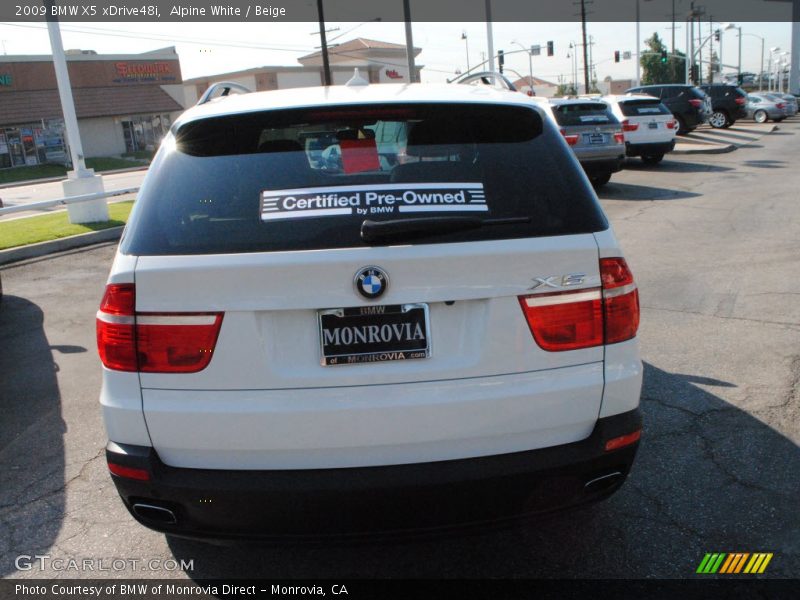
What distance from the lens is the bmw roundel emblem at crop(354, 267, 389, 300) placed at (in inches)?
95.0

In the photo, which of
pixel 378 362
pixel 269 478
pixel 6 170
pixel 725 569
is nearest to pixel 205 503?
pixel 269 478

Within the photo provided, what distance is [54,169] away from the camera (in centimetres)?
4494

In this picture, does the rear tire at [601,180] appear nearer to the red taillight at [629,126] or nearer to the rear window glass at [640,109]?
the red taillight at [629,126]

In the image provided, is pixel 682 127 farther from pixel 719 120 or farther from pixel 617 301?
pixel 617 301

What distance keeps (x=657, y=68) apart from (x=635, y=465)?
113 metres

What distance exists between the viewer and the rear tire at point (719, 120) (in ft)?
105

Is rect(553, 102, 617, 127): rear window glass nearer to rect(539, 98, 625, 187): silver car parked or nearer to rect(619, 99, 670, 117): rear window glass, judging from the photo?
rect(539, 98, 625, 187): silver car parked

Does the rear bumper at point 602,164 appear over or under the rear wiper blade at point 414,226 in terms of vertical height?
under

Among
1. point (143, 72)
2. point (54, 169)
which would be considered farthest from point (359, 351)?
point (143, 72)

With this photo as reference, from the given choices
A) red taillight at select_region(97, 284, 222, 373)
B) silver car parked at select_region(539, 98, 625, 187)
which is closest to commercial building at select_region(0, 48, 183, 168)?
silver car parked at select_region(539, 98, 625, 187)

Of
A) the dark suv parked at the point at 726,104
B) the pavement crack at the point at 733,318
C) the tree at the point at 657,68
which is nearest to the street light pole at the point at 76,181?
the pavement crack at the point at 733,318

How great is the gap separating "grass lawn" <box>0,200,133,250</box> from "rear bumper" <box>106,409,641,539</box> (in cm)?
957

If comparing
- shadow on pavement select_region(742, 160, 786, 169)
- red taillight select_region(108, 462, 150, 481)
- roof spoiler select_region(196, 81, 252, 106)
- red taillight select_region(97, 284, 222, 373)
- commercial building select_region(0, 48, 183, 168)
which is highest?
commercial building select_region(0, 48, 183, 168)

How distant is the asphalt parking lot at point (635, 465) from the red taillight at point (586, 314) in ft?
2.11
